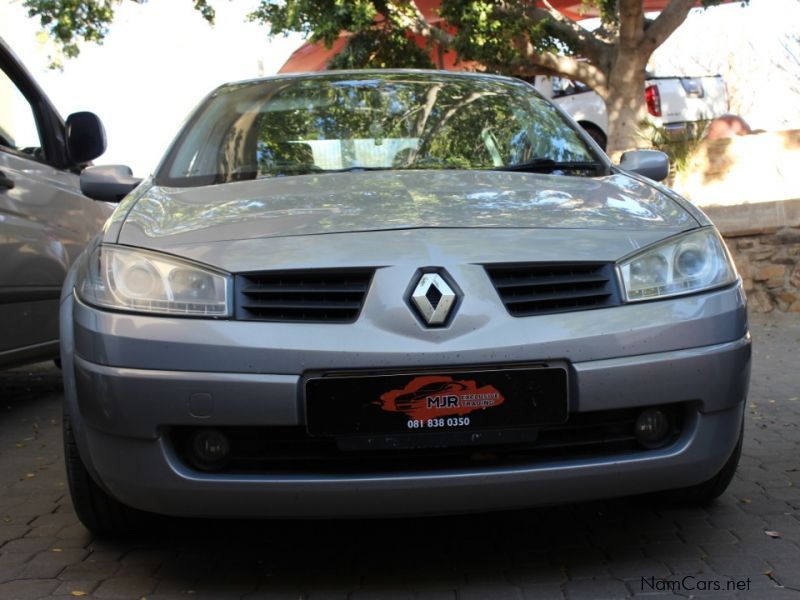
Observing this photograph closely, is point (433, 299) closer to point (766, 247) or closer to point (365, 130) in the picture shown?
point (365, 130)

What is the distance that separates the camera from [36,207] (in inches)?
207

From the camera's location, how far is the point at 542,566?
312 cm

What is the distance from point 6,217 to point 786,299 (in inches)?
228

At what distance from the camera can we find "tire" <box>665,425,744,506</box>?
11.2 feet

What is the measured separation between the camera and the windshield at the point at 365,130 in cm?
388

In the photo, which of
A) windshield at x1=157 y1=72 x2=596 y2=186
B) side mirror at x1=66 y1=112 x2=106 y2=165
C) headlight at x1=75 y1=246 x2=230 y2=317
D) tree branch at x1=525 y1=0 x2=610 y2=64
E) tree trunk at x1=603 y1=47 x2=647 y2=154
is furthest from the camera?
tree branch at x1=525 y1=0 x2=610 y2=64

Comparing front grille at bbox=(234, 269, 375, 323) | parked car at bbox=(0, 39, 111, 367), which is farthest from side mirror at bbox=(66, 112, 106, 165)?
front grille at bbox=(234, 269, 375, 323)

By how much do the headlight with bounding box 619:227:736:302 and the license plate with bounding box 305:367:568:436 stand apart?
1.19 feet

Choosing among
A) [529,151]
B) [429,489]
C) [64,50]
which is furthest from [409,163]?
[64,50]

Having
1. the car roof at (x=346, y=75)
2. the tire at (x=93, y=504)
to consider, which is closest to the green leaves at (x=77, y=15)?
the car roof at (x=346, y=75)

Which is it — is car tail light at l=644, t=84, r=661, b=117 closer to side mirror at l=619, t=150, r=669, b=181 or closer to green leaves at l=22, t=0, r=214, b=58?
green leaves at l=22, t=0, r=214, b=58

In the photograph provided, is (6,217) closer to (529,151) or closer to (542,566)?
(529,151)

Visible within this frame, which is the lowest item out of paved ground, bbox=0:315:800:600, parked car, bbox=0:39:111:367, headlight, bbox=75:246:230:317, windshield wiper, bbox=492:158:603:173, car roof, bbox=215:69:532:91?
paved ground, bbox=0:315:800:600

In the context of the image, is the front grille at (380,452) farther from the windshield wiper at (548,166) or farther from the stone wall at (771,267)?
the stone wall at (771,267)
